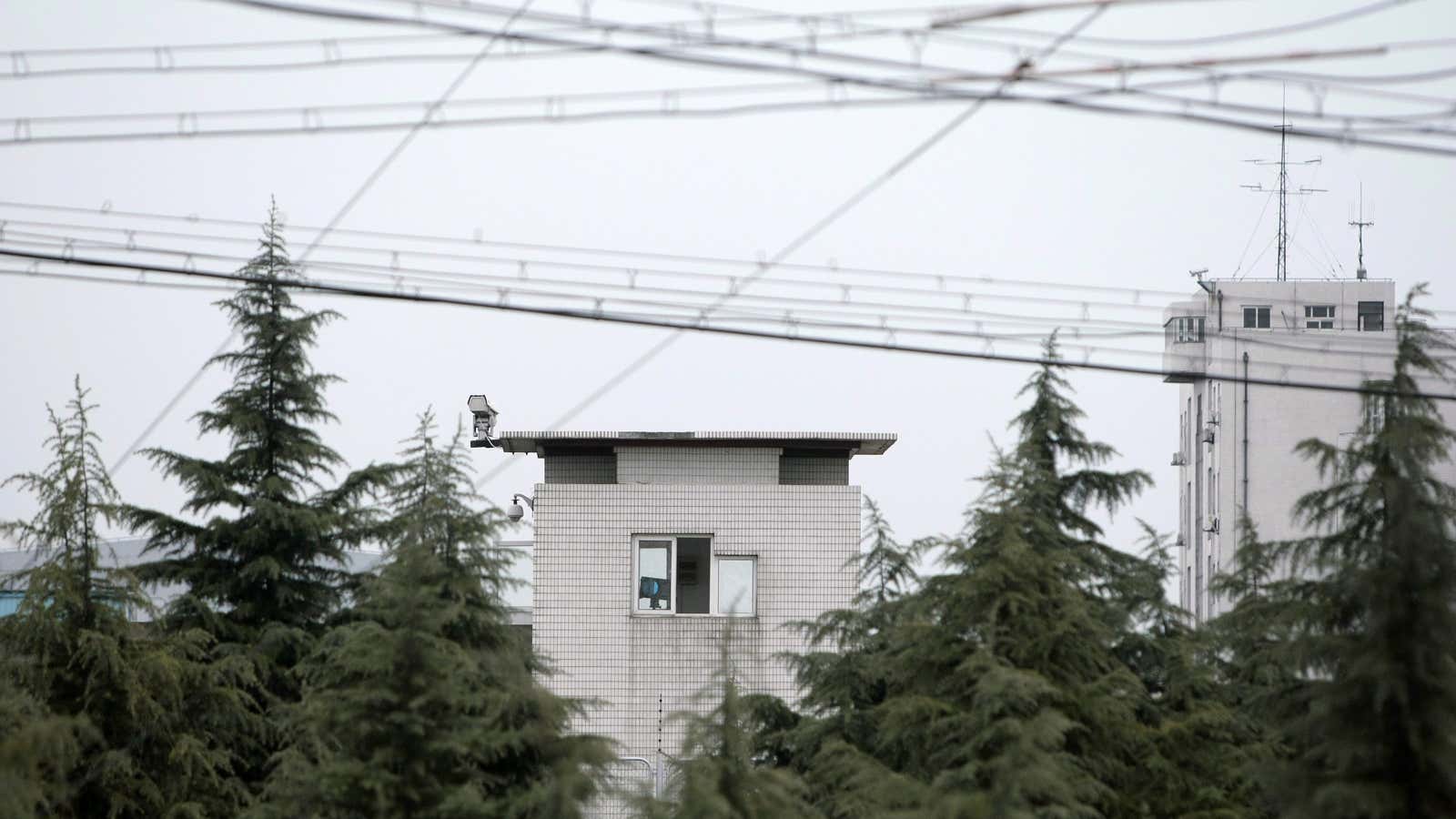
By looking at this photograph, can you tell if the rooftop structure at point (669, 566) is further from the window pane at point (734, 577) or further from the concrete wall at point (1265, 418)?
the concrete wall at point (1265, 418)

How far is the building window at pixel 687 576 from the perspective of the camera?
89.2 ft

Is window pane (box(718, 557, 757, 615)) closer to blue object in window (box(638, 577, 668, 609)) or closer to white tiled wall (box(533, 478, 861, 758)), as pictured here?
white tiled wall (box(533, 478, 861, 758))

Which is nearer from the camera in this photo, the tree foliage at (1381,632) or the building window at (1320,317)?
the tree foliage at (1381,632)

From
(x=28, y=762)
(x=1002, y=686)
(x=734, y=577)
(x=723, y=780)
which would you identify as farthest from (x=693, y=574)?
(x=28, y=762)

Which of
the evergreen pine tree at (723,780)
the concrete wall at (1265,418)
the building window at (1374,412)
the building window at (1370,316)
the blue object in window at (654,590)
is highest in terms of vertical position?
the building window at (1370,316)

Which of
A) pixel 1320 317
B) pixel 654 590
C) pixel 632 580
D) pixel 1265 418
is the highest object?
pixel 1320 317

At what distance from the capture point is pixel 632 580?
27.3 meters

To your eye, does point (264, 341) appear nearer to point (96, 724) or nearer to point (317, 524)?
point (317, 524)

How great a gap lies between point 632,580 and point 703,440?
256cm

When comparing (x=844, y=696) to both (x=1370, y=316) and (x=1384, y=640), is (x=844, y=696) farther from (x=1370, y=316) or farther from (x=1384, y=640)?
(x=1370, y=316)

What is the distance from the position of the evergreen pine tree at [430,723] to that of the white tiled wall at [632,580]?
12.0 meters

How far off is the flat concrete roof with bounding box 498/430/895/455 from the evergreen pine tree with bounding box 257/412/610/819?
1252 centimetres

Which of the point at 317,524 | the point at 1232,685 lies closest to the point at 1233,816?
the point at 1232,685

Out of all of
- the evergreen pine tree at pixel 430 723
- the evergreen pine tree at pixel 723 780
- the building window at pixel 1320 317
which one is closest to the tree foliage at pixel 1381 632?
the evergreen pine tree at pixel 723 780
